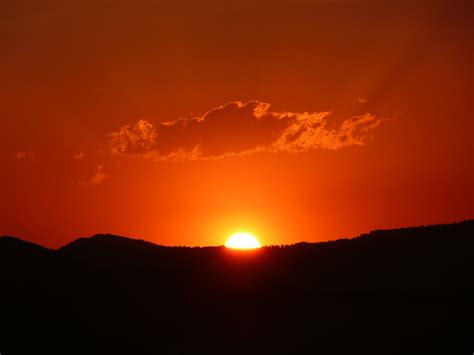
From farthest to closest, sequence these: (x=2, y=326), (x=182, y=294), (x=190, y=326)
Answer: (x=182, y=294) → (x=190, y=326) → (x=2, y=326)

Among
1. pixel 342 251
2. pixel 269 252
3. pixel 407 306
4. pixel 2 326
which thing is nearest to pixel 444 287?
pixel 407 306

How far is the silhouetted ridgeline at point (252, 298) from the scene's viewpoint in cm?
4288

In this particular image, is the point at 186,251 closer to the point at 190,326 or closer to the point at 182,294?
the point at 182,294

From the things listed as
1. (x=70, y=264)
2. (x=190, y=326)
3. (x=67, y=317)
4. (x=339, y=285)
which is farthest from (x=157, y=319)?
(x=339, y=285)

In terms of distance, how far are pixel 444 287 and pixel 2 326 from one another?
28453 mm

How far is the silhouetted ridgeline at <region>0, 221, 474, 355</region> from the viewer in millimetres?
42875

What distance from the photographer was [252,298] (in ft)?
160

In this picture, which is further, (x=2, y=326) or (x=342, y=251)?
(x=342, y=251)

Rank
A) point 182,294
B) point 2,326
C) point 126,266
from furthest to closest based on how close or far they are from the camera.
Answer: point 126,266 → point 182,294 → point 2,326

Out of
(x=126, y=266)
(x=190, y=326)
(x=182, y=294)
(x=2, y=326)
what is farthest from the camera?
(x=126, y=266)

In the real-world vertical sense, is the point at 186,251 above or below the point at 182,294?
above

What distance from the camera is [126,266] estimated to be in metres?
54.9

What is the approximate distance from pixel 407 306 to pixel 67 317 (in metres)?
21.5

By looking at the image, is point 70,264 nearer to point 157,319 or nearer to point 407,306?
point 157,319
